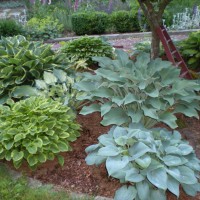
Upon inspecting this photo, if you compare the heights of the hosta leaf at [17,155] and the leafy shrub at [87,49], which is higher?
the leafy shrub at [87,49]

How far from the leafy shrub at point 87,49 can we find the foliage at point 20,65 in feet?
2.84

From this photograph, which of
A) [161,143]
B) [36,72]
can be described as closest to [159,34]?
[36,72]

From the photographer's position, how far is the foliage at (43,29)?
31.7 feet

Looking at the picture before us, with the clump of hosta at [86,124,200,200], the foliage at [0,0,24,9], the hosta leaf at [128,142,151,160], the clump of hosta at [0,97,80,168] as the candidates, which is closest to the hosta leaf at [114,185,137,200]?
the clump of hosta at [86,124,200,200]

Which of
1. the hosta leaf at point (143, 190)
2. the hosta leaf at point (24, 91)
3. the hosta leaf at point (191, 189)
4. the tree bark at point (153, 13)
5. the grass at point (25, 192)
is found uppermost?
the tree bark at point (153, 13)

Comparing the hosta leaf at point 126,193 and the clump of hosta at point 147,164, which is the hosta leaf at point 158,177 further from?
the hosta leaf at point 126,193

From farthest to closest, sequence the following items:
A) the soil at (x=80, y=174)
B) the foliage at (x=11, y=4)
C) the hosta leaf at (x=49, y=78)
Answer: the foliage at (x=11, y=4), the hosta leaf at (x=49, y=78), the soil at (x=80, y=174)

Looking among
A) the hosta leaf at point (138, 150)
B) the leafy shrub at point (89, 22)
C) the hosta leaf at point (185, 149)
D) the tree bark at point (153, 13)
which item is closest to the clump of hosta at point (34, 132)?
the hosta leaf at point (138, 150)

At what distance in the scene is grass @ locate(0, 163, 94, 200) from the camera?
2834 millimetres

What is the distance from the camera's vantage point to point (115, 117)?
341cm

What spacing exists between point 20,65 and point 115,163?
6.90 ft

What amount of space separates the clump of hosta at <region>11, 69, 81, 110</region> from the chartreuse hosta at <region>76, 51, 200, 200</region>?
24cm

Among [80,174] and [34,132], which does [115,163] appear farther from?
[34,132]

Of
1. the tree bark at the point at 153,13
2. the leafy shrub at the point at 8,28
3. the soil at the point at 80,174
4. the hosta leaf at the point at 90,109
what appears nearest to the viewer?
the soil at the point at 80,174
